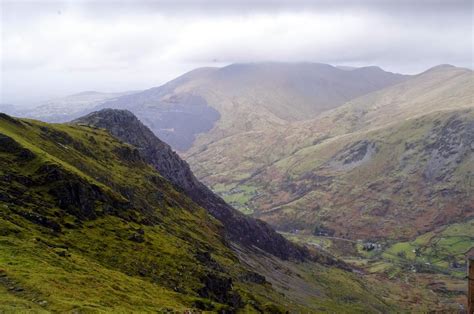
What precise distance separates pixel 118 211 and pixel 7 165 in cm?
3321

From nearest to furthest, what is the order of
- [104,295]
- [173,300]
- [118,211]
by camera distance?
[104,295], [173,300], [118,211]

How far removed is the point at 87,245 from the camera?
103 metres

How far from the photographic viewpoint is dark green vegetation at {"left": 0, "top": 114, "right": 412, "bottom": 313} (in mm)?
69250

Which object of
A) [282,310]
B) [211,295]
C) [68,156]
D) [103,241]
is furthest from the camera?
[68,156]

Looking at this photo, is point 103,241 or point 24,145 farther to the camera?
point 24,145

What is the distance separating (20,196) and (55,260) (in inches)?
1181

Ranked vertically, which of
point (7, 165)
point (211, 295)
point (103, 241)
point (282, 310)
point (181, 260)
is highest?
point (7, 165)

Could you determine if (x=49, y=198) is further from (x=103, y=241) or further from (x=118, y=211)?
(x=118, y=211)

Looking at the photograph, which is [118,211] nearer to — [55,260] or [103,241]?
[103,241]

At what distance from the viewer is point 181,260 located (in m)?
126

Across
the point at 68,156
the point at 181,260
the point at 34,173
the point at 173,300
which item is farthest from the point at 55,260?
the point at 68,156

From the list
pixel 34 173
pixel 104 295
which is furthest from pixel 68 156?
pixel 104 295

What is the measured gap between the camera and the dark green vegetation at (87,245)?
227 ft

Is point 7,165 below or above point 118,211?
above
